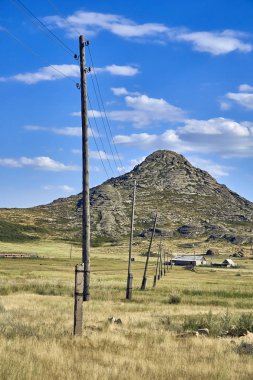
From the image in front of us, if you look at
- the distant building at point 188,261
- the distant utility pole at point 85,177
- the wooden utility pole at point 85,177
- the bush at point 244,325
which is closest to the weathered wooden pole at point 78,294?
the bush at point 244,325

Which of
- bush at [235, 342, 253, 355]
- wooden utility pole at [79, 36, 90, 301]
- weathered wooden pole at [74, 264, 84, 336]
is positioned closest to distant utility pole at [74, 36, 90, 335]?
wooden utility pole at [79, 36, 90, 301]

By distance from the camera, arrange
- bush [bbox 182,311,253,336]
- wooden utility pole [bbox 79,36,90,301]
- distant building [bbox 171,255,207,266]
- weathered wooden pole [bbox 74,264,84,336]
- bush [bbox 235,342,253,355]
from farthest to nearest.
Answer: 1. distant building [bbox 171,255,207,266]
2. wooden utility pole [bbox 79,36,90,301]
3. bush [bbox 182,311,253,336]
4. weathered wooden pole [bbox 74,264,84,336]
5. bush [bbox 235,342,253,355]

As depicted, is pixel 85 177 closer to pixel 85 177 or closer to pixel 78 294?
pixel 85 177

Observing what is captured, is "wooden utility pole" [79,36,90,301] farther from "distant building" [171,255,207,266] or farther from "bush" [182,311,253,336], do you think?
"distant building" [171,255,207,266]

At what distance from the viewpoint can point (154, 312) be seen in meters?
22.8

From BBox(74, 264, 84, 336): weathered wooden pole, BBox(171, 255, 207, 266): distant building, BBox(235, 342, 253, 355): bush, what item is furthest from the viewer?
BBox(171, 255, 207, 266): distant building

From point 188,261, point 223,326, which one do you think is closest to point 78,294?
point 223,326

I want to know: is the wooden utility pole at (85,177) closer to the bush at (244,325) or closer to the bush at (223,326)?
the bush at (223,326)

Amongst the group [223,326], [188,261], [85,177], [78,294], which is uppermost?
[85,177]

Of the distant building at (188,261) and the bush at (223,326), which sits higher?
the bush at (223,326)

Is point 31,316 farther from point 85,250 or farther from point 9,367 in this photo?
point 9,367

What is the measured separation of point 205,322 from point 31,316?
243 inches

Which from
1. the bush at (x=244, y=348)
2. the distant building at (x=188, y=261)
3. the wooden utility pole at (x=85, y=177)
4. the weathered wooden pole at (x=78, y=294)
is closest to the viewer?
the bush at (x=244, y=348)

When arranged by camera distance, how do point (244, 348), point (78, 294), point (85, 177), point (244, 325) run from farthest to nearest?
point (85, 177), point (244, 325), point (78, 294), point (244, 348)
